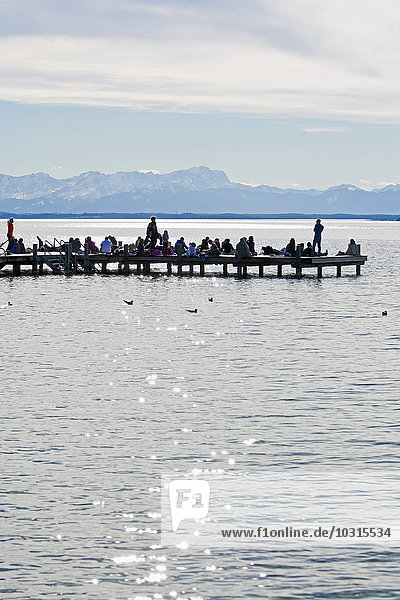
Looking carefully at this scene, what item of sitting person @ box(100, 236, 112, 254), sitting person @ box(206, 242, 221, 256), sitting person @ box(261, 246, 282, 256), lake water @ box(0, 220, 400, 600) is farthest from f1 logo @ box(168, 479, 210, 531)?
sitting person @ box(100, 236, 112, 254)

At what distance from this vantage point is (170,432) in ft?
57.7

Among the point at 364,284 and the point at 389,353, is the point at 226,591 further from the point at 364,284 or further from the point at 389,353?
the point at 364,284

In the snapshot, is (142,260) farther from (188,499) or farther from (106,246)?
(188,499)

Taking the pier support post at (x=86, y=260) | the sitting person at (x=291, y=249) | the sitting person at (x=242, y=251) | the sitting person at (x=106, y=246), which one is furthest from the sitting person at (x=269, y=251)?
the pier support post at (x=86, y=260)

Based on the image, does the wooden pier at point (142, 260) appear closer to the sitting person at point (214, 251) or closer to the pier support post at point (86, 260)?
the pier support post at point (86, 260)

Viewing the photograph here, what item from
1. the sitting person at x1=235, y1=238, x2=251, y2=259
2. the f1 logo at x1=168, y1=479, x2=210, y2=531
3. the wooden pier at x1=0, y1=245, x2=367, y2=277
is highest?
the sitting person at x1=235, y1=238, x2=251, y2=259

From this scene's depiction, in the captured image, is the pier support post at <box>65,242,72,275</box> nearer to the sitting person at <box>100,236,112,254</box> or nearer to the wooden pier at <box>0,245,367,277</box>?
the wooden pier at <box>0,245,367,277</box>

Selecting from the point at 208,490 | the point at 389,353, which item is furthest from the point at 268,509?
the point at 389,353

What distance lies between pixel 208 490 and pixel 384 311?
91.7ft

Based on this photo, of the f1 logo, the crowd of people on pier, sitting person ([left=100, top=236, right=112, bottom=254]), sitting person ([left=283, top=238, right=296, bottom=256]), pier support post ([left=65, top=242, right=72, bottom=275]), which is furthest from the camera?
pier support post ([left=65, top=242, right=72, bottom=275])

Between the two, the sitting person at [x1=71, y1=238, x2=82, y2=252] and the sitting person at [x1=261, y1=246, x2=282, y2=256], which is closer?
the sitting person at [x1=261, y1=246, x2=282, y2=256]

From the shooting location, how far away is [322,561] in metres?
11.4

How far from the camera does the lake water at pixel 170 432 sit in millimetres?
11000

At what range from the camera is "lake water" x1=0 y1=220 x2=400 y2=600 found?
11.0 metres
